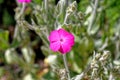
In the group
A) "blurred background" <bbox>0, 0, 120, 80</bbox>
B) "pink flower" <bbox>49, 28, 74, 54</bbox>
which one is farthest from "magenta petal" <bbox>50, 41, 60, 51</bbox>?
"blurred background" <bbox>0, 0, 120, 80</bbox>

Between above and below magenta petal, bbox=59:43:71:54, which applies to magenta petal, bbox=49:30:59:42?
above

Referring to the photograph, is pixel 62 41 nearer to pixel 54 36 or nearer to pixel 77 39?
pixel 54 36

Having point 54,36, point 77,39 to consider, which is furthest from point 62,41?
point 77,39

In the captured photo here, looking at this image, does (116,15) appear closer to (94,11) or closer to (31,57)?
(94,11)

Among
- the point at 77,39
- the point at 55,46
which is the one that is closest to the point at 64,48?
the point at 55,46

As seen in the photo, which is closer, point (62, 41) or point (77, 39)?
point (62, 41)

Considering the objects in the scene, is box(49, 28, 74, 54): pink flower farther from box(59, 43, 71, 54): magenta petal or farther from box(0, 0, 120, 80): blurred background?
box(0, 0, 120, 80): blurred background

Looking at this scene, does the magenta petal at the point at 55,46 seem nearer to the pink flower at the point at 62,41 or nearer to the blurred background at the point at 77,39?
the pink flower at the point at 62,41

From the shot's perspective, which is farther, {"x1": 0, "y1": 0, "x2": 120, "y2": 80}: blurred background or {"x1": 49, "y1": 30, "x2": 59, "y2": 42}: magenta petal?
{"x1": 0, "y1": 0, "x2": 120, "y2": 80}: blurred background
